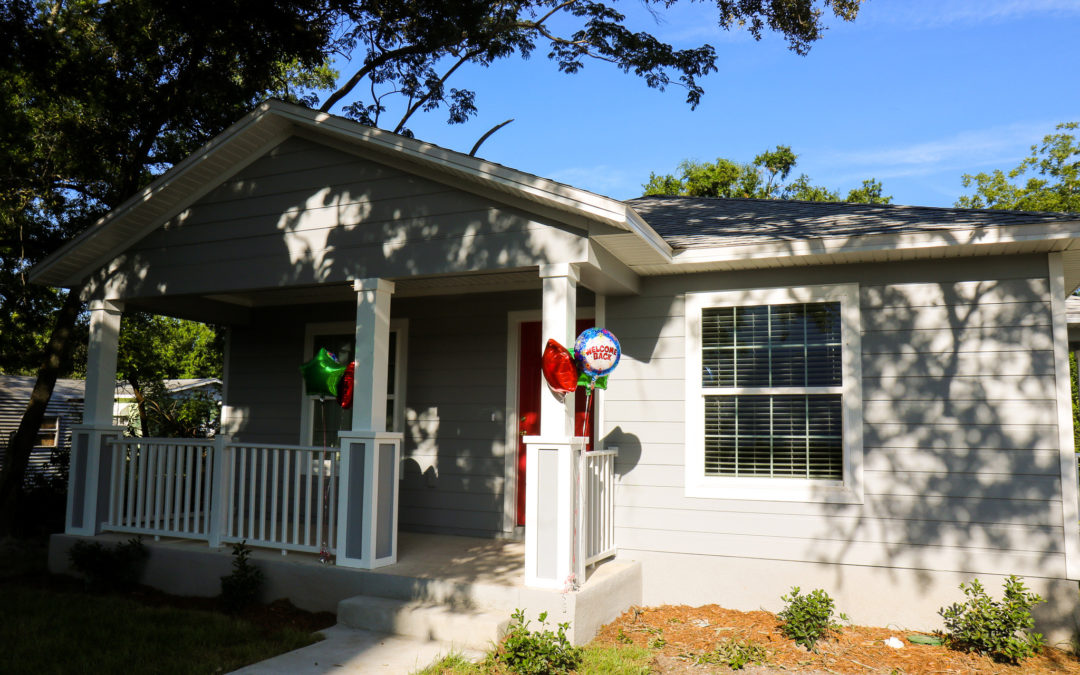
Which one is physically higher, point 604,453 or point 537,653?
point 604,453

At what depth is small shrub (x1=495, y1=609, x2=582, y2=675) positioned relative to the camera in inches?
174

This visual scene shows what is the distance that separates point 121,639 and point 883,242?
19.4 feet

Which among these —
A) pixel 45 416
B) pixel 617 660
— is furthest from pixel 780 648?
pixel 45 416

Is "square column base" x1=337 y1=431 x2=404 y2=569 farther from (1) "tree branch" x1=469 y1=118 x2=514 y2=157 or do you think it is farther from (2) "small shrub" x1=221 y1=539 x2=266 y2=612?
(1) "tree branch" x1=469 y1=118 x2=514 y2=157

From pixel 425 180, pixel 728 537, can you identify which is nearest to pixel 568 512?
pixel 728 537

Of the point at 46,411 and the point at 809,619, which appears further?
the point at 46,411

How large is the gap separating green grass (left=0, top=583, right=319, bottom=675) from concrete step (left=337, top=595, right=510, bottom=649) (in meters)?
0.38

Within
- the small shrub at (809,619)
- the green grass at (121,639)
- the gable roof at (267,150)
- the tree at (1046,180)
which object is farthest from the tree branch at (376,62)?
the tree at (1046,180)

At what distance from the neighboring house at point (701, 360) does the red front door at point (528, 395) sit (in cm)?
7

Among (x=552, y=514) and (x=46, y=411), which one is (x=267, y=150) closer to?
(x=552, y=514)

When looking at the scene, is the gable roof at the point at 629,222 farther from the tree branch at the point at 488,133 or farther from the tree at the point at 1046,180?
the tree at the point at 1046,180

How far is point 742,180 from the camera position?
27109mm

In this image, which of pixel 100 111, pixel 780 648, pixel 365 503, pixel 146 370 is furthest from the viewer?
pixel 146 370

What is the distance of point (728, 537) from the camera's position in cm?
607
